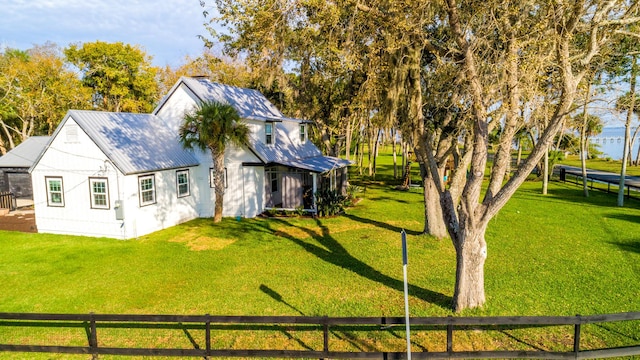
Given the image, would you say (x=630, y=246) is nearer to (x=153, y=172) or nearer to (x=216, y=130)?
(x=216, y=130)

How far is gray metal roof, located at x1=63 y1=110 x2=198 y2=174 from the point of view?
1664 centimetres

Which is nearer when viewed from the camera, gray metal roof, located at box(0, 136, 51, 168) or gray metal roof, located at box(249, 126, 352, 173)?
gray metal roof, located at box(249, 126, 352, 173)

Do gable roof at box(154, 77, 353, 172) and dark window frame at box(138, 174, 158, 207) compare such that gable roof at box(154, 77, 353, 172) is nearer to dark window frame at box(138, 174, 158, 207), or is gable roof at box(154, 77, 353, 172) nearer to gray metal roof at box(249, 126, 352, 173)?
gray metal roof at box(249, 126, 352, 173)

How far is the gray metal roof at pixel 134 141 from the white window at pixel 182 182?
Result: 0.48 metres

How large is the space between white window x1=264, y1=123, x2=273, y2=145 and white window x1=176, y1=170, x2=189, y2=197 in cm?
505

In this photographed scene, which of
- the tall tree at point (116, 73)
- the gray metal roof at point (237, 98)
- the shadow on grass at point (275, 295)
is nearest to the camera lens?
the shadow on grass at point (275, 295)

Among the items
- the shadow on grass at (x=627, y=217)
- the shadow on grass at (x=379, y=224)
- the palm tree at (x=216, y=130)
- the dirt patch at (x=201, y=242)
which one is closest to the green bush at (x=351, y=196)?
the shadow on grass at (x=379, y=224)

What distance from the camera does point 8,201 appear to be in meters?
22.8

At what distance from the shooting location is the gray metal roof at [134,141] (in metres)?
16.6

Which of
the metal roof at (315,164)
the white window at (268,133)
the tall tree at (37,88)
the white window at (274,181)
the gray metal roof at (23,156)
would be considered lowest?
the white window at (274,181)

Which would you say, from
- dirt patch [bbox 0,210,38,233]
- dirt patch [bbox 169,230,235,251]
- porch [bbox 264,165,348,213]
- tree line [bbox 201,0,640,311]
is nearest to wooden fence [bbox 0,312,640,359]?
tree line [bbox 201,0,640,311]

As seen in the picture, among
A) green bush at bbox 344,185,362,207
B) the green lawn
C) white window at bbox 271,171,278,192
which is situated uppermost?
white window at bbox 271,171,278,192

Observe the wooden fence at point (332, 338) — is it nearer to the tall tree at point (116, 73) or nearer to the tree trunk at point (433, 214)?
the tree trunk at point (433, 214)

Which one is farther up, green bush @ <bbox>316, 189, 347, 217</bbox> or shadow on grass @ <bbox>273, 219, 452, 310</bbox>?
green bush @ <bbox>316, 189, 347, 217</bbox>
